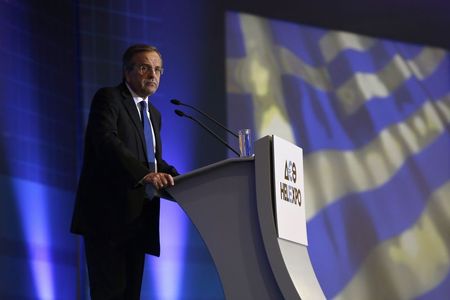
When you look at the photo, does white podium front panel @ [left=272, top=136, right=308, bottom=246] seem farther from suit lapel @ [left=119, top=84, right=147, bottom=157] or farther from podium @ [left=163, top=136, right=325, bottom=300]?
suit lapel @ [left=119, top=84, right=147, bottom=157]

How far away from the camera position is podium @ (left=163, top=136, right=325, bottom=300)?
2467 mm

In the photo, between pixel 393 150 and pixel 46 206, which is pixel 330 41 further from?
pixel 46 206

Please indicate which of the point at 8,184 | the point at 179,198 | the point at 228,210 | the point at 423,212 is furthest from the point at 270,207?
the point at 423,212

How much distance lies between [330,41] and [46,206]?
2.13 meters

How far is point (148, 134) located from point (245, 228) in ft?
2.36

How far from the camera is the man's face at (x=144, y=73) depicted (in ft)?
10.2

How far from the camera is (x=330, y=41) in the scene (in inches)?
210

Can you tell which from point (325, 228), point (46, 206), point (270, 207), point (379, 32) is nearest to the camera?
point (270, 207)

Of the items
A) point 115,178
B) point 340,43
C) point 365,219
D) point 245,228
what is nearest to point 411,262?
point 365,219

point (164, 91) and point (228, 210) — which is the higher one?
point (164, 91)

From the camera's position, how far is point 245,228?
2.54 metres

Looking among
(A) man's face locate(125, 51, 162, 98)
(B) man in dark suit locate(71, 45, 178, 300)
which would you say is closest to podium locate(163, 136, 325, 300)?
(B) man in dark suit locate(71, 45, 178, 300)

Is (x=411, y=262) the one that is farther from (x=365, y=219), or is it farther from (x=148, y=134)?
(x=148, y=134)

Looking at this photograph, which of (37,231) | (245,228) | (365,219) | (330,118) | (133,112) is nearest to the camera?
(245,228)
